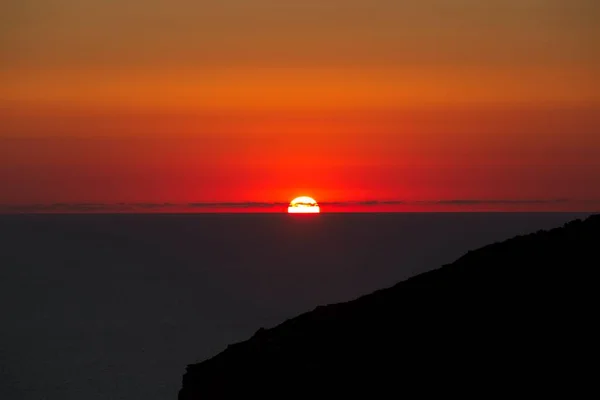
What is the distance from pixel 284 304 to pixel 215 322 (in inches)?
642

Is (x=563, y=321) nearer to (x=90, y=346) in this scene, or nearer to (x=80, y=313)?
(x=90, y=346)

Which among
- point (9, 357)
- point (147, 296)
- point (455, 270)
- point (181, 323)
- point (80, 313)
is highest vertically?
point (147, 296)

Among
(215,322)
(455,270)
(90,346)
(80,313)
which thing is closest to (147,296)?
(80,313)

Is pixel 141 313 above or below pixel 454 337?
above

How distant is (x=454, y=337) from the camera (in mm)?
25781

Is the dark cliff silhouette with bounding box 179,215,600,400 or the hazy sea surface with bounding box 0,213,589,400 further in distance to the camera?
the hazy sea surface with bounding box 0,213,589,400

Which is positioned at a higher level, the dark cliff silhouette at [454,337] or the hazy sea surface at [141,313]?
the hazy sea surface at [141,313]

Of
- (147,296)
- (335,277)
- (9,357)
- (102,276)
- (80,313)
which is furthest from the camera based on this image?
(102,276)

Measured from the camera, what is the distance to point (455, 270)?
1199 inches

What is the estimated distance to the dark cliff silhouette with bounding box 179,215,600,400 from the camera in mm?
23906

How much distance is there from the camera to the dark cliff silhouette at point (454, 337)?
78.4 ft

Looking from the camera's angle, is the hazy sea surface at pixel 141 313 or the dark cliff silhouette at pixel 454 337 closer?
the dark cliff silhouette at pixel 454 337

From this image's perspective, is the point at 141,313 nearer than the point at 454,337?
No

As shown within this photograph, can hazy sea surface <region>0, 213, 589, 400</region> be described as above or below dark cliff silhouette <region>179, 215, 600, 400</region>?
above
